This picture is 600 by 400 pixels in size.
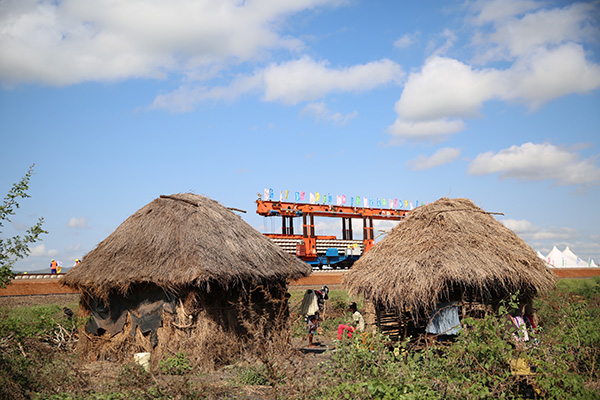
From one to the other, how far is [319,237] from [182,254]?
19.0 m

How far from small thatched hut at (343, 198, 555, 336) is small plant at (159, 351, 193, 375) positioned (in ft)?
11.4

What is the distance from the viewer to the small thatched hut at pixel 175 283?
9.11 metres

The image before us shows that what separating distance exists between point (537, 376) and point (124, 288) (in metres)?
7.13

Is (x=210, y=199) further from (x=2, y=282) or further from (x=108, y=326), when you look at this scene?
(x=2, y=282)

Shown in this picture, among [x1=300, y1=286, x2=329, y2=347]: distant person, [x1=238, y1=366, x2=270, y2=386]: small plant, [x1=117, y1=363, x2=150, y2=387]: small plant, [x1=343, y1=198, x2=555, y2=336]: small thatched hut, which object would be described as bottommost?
[x1=238, y1=366, x2=270, y2=386]: small plant

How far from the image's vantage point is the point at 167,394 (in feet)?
20.6

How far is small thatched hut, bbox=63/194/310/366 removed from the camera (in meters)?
9.11

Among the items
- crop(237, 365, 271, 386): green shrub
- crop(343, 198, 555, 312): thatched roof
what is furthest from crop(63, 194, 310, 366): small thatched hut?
crop(343, 198, 555, 312): thatched roof

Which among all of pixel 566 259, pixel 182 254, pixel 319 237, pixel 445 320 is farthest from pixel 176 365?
pixel 566 259

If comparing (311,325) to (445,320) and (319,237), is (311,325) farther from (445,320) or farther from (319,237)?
(319,237)

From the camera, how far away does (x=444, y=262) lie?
862 centimetres

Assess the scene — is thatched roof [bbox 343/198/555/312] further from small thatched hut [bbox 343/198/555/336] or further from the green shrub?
the green shrub

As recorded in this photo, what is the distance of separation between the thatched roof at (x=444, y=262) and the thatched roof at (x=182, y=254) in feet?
6.43

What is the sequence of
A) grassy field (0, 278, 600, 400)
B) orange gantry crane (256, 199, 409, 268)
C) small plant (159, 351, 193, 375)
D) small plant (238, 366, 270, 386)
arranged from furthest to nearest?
orange gantry crane (256, 199, 409, 268) → small plant (159, 351, 193, 375) → small plant (238, 366, 270, 386) → grassy field (0, 278, 600, 400)
